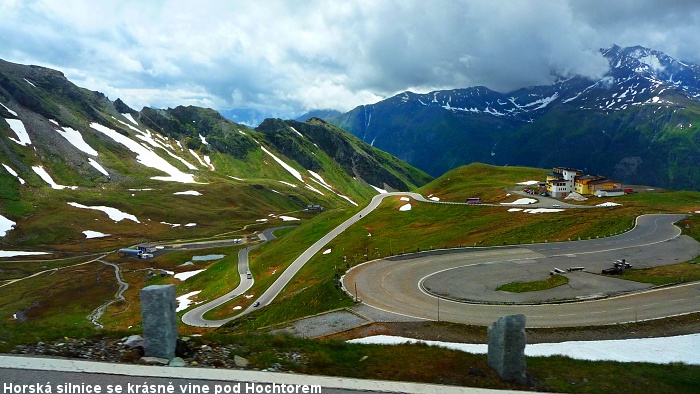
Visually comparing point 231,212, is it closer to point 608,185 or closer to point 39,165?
point 39,165

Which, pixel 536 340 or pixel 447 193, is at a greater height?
pixel 447 193

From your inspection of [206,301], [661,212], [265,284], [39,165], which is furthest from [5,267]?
[661,212]

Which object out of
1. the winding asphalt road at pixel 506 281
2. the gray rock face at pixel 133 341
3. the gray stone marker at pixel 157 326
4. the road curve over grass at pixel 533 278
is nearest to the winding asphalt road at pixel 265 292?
the winding asphalt road at pixel 506 281

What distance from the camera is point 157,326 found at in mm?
12016

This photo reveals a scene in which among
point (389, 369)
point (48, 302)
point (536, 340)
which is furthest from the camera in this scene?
point (48, 302)

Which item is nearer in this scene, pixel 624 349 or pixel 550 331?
pixel 624 349

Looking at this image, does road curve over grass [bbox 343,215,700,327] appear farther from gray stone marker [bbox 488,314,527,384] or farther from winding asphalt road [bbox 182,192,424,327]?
winding asphalt road [bbox 182,192,424,327]

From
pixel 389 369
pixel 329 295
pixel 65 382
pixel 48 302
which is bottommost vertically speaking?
pixel 48 302

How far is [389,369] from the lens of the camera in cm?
1346

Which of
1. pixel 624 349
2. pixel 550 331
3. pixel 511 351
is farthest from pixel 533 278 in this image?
pixel 511 351

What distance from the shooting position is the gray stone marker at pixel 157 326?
11977 mm

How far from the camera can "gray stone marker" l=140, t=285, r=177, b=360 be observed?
12.0m

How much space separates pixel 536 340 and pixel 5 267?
13041 cm

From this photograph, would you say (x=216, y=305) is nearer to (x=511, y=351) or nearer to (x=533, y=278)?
(x=533, y=278)
